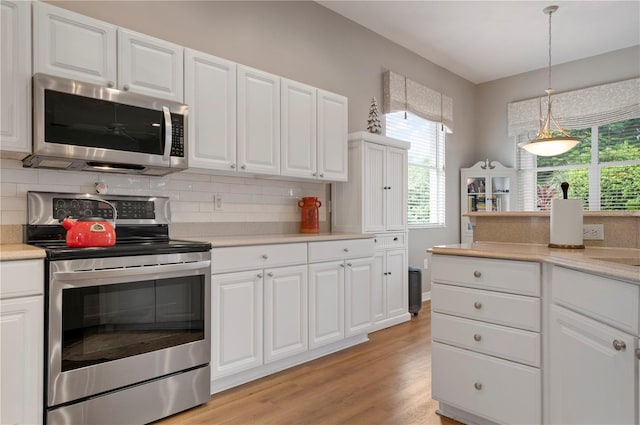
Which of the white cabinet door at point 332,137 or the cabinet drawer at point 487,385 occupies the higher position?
the white cabinet door at point 332,137

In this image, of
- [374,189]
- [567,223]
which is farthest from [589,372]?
[374,189]

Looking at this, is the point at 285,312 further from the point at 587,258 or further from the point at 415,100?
the point at 415,100

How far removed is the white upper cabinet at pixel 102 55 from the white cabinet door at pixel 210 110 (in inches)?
3.8

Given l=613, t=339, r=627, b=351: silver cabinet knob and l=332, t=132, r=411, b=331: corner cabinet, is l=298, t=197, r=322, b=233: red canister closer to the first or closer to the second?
l=332, t=132, r=411, b=331: corner cabinet

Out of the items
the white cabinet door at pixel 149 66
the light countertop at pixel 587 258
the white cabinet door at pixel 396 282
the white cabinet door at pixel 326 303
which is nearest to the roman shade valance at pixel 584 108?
the white cabinet door at pixel 396 282

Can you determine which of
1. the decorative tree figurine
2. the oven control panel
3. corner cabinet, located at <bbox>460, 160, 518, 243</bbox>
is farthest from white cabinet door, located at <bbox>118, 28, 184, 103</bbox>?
corner cabinet, located at <bbox>460, 160, 518, 243</bbox>

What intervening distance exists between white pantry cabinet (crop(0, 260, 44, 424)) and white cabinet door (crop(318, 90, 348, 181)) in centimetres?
216

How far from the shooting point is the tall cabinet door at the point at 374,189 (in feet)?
12.4

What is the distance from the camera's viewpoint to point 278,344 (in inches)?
110

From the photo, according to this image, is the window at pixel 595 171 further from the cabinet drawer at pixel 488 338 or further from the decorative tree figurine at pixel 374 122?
the cabinet drawer at pixel 488 338

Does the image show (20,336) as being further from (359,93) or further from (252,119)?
(359,93)

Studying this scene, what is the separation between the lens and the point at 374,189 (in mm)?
3879

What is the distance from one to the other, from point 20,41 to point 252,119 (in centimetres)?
137

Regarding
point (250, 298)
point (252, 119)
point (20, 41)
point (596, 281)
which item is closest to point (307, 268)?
point (250, 298)
